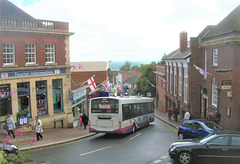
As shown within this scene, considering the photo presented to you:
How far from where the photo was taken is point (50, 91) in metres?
22.8

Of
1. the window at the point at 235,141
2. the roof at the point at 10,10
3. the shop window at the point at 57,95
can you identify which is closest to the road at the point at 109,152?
the window at the point at 235,141

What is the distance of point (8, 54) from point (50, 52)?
3.91 meters

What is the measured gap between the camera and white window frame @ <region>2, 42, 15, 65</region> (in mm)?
19594

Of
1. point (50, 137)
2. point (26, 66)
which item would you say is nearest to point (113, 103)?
point (50, 137)

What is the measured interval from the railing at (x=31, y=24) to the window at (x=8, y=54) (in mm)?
1568

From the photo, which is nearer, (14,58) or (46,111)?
(14,58)

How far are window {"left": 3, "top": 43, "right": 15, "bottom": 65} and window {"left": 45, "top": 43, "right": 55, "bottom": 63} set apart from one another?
3.24m

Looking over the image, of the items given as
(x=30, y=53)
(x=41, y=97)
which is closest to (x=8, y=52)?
(x=30, y=53)

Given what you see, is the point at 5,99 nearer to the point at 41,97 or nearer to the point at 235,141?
the point at 41,97

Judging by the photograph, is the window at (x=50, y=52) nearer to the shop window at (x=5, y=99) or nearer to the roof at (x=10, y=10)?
the roof at (x=10, y=10)

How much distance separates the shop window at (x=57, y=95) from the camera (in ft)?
77.0

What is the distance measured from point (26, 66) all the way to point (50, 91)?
10.6ft

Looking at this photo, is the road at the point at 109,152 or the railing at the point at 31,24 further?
the railing at the point at 31,24

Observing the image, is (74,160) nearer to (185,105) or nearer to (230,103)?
(230,103)
